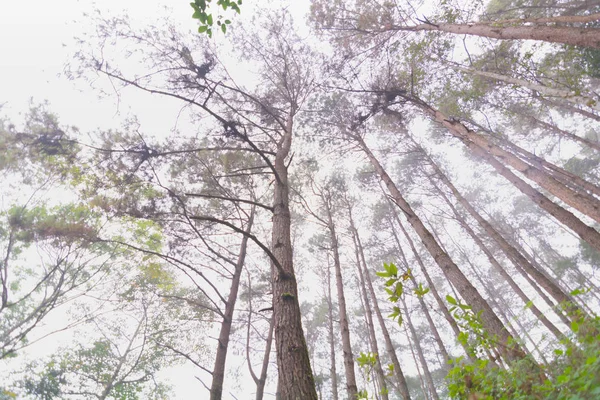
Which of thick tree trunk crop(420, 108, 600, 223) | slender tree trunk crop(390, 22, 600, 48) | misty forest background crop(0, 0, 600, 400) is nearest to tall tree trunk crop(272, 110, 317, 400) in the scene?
misty forest background crop(0, 0, 600, 400)

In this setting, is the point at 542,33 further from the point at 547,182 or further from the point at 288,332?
the point at 288,332

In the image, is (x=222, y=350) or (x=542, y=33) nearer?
(x=542, y=33)

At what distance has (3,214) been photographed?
7668 mm

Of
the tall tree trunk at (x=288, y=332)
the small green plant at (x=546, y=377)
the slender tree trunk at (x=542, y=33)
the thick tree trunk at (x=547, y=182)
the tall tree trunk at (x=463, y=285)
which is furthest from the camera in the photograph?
the thick tree trunk at (x=547, y=182)

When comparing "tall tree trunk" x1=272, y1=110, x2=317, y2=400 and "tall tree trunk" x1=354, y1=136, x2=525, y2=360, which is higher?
"tall tree trunk" x1=354, y1=136, x2=525, y2=360

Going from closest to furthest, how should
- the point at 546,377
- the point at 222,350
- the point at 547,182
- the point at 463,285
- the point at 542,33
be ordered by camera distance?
the point at 546,377 < the point at 542,33 < the point at 547,182 < the point at 463,285 < the point at 222,350

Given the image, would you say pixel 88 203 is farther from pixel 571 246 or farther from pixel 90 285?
pixel 571 246

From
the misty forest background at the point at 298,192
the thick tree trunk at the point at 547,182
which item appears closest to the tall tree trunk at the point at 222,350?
the misty forest background at the point at 298,192

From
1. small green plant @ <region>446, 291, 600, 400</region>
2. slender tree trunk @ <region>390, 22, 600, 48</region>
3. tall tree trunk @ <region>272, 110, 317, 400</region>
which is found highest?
slender tree trunk @ <region>390, 22, 600, 48</region>

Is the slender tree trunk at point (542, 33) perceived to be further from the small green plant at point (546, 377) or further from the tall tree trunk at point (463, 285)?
the small green plant at point (546, 377)

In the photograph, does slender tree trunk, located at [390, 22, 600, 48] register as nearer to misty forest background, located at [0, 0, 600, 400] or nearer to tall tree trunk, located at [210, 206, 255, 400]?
misty forest background, located at [0, 0, 600, 400]

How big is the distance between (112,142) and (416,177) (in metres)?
13.1

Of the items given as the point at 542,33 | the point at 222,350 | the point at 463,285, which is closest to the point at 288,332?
the point at 463,285

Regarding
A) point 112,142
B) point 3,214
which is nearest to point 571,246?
point 112,142
